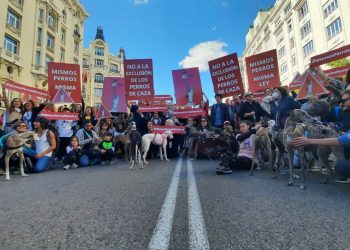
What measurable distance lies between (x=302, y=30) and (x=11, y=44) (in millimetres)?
40390

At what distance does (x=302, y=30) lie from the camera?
4072 cm

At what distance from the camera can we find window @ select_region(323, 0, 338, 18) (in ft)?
103

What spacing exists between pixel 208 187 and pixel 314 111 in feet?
9.21

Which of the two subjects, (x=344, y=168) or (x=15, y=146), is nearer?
(x=344, y=168)

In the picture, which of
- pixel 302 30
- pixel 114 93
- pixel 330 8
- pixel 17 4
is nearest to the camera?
pixel 114 93

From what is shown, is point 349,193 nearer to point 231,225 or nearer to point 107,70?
point 231,225

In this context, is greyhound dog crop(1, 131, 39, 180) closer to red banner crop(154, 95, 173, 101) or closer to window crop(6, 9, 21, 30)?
red banner crop(154, 95, 173, 101)

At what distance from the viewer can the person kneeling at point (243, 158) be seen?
632cm

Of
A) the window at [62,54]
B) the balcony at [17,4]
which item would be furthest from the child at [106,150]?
the window at [62,54]

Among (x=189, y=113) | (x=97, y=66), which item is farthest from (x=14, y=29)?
(x=97, y=66)

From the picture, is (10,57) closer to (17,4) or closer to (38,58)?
(38,58)

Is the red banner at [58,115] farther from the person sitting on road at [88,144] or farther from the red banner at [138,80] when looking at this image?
the red banner at [138,80]

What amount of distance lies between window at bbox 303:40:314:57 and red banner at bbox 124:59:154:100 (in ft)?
115

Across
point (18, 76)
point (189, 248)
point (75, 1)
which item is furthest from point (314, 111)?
point (75, 1)
